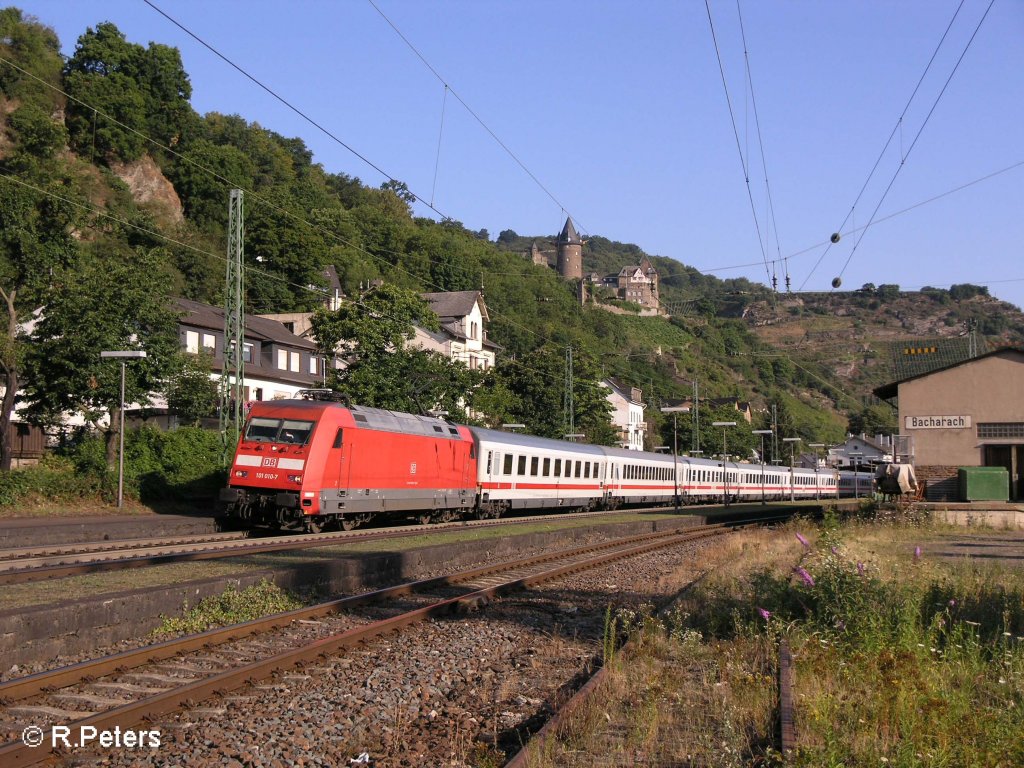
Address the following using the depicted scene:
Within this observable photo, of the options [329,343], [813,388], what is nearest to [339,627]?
[329,343]

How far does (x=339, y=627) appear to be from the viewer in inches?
453

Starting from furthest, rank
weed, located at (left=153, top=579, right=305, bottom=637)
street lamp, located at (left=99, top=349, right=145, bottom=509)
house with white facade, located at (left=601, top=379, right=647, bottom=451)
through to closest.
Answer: house with white facade, located at (left=601, top=379, right=647, bottom=451), street lamp, located at (left=99, top=349, right=145, bottom=509), weed, located at (left=153, top=579, right=305, bottom=637)

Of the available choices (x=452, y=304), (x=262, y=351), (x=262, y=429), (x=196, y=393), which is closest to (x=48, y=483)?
(x=262, y=429)

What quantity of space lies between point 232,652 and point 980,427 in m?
32.3

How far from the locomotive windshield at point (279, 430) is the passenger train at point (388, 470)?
0.09ft

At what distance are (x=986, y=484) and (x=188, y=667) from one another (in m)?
30.6

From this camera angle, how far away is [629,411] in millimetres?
121500

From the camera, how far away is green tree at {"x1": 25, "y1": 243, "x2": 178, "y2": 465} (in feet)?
98.1

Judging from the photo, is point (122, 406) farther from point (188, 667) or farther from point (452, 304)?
point (452, 304)

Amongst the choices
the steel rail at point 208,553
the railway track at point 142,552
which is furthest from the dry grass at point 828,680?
the railway track at point 142,552

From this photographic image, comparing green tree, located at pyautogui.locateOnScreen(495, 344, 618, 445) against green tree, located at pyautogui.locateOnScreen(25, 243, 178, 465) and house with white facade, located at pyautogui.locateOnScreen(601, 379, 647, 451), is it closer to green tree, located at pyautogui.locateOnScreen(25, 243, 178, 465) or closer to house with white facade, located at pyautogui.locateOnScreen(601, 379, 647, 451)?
green tree, located at pyautogui.locateOnScreen(25, 243, 178, 465)

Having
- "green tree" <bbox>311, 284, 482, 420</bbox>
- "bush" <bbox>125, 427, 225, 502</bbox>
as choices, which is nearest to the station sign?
"green tree" <bbox>311, 284, 482, 420</bbox>

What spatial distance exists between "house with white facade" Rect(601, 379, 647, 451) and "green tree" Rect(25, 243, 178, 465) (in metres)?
86.3

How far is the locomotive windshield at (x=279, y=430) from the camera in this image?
2236 centimetres
